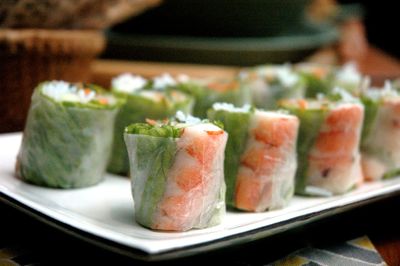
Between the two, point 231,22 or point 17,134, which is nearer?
point 17,134

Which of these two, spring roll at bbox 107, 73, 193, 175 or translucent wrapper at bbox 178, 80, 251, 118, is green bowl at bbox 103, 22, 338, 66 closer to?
translucent wrapper at bbox 178, 80, 251, 118

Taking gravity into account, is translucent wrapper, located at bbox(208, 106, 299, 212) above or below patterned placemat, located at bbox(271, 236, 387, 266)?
above

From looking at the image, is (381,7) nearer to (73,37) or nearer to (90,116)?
(73,37)

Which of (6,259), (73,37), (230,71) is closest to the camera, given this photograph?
(6,259)

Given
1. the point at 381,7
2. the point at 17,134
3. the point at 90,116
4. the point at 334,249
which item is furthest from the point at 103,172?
the point at 381,7

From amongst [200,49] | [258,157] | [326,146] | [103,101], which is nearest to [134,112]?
[103,101]

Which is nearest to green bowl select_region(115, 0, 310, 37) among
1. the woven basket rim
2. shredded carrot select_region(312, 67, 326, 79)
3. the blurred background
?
the blurred background

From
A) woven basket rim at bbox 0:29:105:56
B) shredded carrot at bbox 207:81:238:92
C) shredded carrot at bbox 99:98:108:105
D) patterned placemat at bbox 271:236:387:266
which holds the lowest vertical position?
patterned placemat at bbox 271:236:387:266
